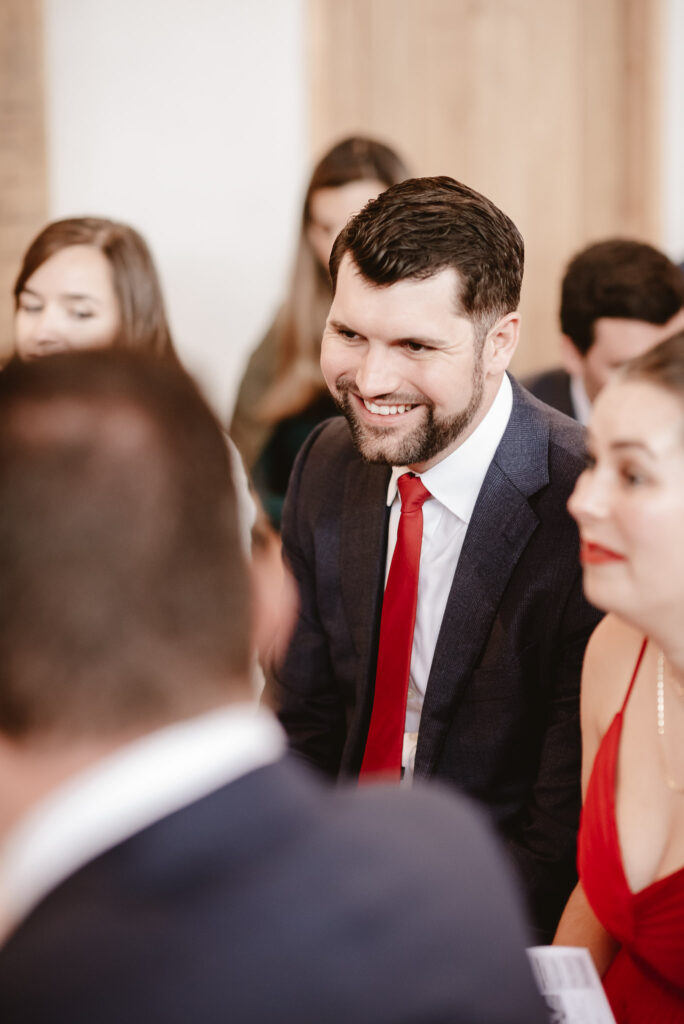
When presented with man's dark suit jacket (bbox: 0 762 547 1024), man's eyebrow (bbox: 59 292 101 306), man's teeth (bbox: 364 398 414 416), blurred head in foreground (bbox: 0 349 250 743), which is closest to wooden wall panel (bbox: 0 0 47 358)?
man's eyebrow (bbox: 59 292 101 306)

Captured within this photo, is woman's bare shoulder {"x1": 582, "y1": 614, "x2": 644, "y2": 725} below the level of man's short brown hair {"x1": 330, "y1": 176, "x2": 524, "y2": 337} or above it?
below

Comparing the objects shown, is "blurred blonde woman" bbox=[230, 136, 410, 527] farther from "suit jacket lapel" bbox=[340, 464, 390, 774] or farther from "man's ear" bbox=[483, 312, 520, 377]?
"man's ear" bbox=[483, 312, 520, 377]

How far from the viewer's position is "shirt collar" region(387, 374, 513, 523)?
162cm

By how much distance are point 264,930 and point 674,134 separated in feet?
12.8

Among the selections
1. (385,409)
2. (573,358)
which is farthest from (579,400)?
(385,409)

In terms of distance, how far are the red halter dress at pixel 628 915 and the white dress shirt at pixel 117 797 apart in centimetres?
82

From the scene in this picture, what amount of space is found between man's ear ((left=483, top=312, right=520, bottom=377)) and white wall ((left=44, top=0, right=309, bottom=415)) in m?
1.83

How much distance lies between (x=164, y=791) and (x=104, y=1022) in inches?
4.8

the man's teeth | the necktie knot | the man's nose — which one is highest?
the man's nose

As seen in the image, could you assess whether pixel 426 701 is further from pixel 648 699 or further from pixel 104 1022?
pixel 104 1022

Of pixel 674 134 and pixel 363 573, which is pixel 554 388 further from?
pixel 674 134

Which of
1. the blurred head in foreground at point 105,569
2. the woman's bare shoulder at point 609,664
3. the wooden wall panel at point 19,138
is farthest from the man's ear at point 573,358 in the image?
the blurred head in foreground at point 105,569

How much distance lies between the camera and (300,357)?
2.84 metres

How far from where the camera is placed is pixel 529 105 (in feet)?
12.6
